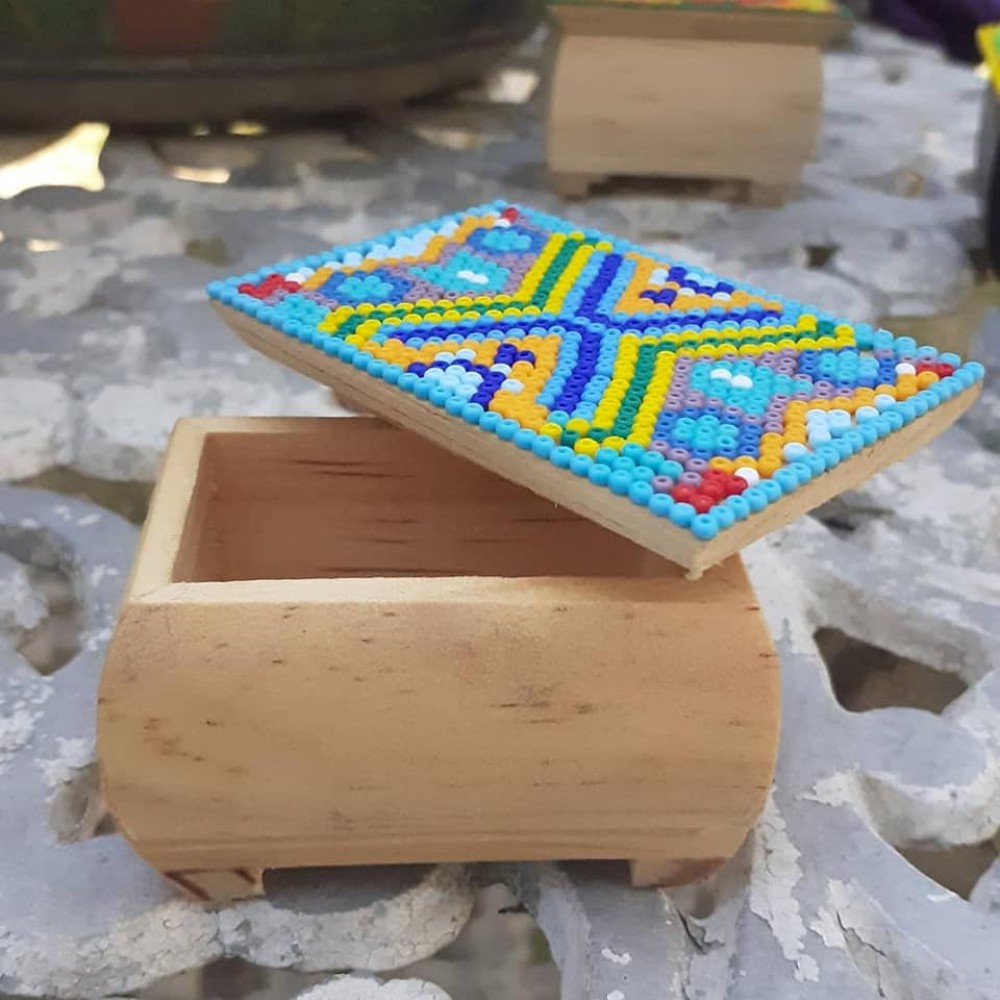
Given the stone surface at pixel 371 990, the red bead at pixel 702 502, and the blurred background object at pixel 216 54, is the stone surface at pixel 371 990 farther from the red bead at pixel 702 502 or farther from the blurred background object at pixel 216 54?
the blurred background object at pixel 216 54

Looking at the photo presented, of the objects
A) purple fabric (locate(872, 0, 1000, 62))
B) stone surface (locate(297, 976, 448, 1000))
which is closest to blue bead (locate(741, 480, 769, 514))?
stone surface (locate(297, 976, 448, 1000))

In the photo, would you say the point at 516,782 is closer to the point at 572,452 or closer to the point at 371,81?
the point at 572,452

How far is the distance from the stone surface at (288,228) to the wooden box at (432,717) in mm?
369

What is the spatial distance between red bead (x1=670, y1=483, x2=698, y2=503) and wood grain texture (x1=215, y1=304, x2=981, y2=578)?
0.01 meters

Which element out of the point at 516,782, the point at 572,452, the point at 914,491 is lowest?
the point at 914,491

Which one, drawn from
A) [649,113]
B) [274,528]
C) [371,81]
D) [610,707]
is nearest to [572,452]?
[610,707]

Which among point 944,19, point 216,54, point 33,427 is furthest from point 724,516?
point 944,19

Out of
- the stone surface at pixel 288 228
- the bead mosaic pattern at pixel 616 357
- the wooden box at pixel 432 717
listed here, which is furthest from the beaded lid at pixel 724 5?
the wooden box at pixel 432 717

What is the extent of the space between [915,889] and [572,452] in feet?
0.79

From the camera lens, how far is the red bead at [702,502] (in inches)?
14.6

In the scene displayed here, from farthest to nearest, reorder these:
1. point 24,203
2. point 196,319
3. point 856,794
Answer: point 24,203
point 196,319
point 856,794

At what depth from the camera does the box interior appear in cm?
52

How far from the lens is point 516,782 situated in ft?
1.37

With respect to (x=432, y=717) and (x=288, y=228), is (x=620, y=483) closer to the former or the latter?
(x=432, y=717)
